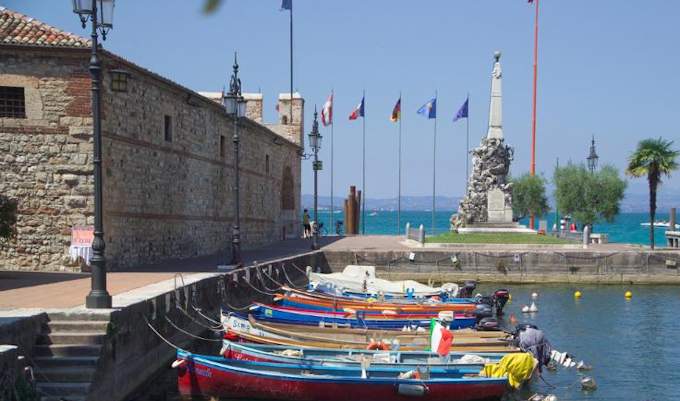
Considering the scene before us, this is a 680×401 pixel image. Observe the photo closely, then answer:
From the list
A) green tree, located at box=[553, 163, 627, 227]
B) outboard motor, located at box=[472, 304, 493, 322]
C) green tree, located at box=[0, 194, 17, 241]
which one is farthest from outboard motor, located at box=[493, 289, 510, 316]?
green tree, located at box=[553, 163, 627, 227]

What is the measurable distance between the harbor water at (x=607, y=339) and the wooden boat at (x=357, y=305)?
3081 mm

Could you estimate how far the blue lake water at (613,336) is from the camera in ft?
51.7

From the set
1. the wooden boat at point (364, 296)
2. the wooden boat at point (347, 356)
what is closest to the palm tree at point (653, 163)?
the wooden boat at point (364, 296)

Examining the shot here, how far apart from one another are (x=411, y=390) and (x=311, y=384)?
1.79 meters

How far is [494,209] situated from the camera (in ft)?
138

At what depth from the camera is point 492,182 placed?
1651 inches

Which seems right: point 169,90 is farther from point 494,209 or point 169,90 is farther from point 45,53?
point 494,209

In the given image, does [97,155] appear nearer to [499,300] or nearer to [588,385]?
[588,385]

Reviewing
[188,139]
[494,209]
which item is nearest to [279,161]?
[494,209]

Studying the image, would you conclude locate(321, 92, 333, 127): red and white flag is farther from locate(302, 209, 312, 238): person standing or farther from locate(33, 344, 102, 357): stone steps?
locate(33, 344, 102, 357): stone steps

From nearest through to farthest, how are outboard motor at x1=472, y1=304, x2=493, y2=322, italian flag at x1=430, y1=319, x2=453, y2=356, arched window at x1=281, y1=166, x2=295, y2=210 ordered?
italian flag at x1=430, y1=319, x2=453, y2=356 → outboard motor at x1=472, y1=304, x2=493, y2=322 → arched window at x1=281, y1=166, x2=295, y2=210

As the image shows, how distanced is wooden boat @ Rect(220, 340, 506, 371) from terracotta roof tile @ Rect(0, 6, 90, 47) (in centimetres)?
1051

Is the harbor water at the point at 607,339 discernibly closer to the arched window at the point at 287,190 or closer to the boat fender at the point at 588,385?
the boat fender at the point at 588,385

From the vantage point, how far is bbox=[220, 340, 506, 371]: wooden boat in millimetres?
13828
